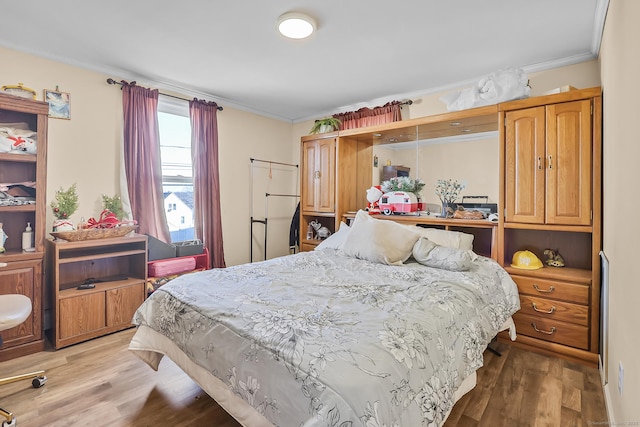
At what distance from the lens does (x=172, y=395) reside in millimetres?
1997

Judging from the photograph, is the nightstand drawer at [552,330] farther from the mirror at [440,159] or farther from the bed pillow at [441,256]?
the mirror at [440,159]

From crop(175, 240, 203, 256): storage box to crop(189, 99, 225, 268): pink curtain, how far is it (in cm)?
17

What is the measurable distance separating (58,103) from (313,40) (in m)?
2.41

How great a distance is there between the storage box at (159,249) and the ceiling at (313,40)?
1.72 m

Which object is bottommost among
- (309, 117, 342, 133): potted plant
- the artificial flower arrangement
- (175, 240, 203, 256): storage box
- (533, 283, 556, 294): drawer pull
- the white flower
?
(533, 283, 556, 294): drawer pull

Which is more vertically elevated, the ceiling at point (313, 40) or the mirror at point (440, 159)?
the ceiling at point (313, 40)

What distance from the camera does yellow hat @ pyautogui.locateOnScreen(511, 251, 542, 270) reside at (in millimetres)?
2674

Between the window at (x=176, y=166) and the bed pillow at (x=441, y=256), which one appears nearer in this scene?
the bed pillow at (x=441, y=256)

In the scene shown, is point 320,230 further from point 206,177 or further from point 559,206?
point 559,206

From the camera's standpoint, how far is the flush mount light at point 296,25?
2.25m

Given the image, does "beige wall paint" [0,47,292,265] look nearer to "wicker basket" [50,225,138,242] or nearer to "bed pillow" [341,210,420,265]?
"wicker basket" [50,225,138,242]

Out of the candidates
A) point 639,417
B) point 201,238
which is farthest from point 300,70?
point 639,417

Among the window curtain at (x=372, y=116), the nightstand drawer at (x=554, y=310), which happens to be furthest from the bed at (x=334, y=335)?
the window curtain at (x=372, y=116)

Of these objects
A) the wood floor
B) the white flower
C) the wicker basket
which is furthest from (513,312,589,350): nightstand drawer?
the wicker basket
